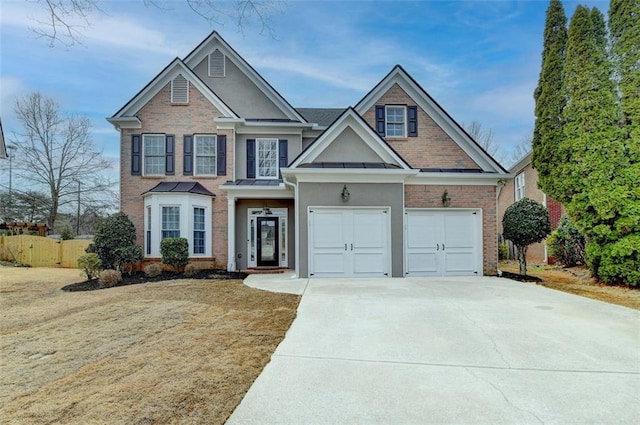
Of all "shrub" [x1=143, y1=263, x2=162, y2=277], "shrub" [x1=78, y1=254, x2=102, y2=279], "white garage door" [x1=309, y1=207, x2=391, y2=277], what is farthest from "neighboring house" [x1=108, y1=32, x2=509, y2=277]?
"shrub" [x1=78, y1=254, x2=102, y2=279]

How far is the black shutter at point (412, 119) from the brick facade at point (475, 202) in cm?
261

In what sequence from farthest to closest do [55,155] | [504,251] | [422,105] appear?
[55,155] → [504,251] → [422,105]

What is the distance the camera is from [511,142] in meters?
35.1

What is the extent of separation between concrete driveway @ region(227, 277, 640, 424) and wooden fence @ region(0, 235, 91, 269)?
17.0 m

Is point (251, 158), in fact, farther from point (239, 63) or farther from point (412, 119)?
point (412, 119)

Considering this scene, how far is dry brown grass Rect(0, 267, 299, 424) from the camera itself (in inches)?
135

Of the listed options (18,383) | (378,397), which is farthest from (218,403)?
(18,383)

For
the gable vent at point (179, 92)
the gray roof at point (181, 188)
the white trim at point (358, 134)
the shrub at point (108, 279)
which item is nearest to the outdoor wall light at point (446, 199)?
the white trim at point (358, 134)

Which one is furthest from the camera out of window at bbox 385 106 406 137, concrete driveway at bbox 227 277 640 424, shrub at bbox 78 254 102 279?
window at bbox 385 106 406 137

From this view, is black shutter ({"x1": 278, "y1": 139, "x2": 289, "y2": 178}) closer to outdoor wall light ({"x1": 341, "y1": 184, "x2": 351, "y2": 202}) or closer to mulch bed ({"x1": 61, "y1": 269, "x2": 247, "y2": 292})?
outdoor wall light ({"x1": 341, "y1": 184, "x2": 351, "y2": 202})

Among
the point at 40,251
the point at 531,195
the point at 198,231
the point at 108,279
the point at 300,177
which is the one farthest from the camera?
the point at 531,195

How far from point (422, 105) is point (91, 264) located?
13439 mm

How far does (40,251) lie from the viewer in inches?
747

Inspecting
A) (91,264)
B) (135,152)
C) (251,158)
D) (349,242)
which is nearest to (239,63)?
(251,158)
